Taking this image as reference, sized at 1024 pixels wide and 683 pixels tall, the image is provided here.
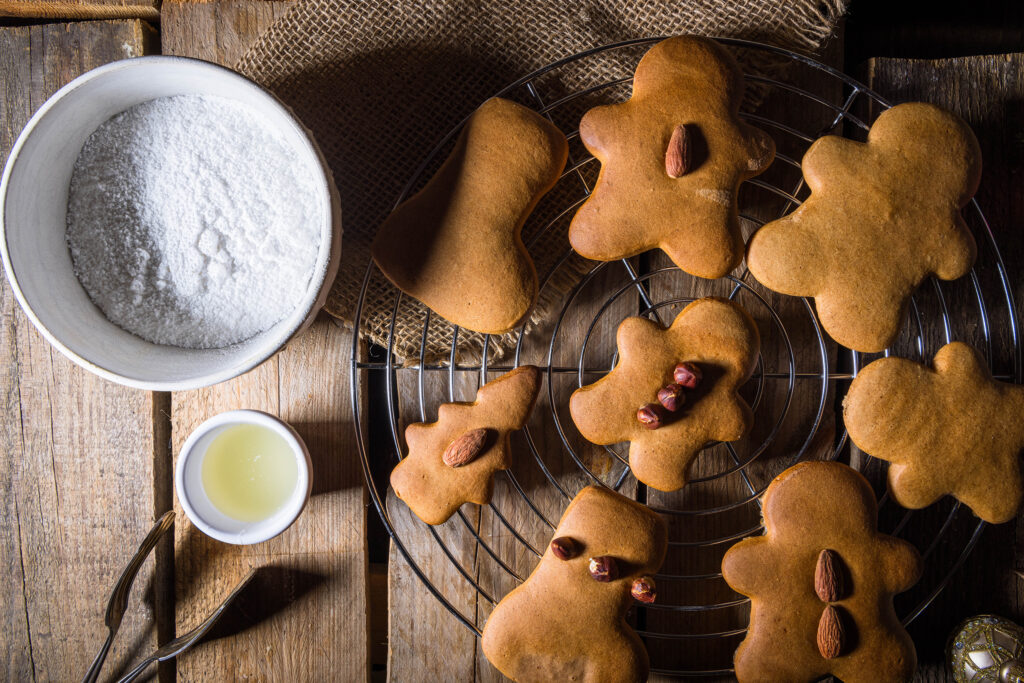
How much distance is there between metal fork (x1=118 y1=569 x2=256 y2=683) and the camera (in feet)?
4.10

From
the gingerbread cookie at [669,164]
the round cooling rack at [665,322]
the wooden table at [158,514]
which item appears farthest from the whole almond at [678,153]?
the wooden table at [158,514]

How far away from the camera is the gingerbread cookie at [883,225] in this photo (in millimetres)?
1101

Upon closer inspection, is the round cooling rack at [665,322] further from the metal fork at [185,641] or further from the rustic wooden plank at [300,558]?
→ the metal fork at [185,641]

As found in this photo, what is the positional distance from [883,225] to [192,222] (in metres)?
1.15

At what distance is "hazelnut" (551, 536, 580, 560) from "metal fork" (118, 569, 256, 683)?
2.09 feet

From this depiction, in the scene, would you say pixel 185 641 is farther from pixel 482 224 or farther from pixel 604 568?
pixel 482 224

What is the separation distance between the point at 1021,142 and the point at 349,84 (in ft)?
4.24

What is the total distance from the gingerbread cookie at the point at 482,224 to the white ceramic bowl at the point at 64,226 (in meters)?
0.14

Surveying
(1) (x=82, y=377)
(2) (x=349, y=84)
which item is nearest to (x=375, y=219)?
(2) (x=349, y=84)

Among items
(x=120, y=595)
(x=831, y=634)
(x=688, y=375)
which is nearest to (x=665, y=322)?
(x=688, y=375)

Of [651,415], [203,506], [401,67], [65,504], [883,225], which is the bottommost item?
[65,504]

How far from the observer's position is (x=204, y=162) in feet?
3.58

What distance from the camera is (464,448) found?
3.68 feet

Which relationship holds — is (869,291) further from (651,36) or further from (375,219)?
(375,219)
